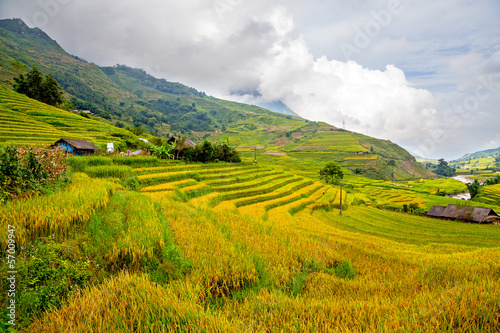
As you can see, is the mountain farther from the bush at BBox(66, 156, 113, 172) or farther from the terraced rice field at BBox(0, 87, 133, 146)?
the bush at BBox(66, 156, 113, 172)

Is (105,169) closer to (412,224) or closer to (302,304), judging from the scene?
(302,304)

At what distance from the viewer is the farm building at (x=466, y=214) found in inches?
1176

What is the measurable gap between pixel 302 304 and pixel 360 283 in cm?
148

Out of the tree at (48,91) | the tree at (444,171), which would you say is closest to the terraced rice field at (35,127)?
the tree at (48,91)

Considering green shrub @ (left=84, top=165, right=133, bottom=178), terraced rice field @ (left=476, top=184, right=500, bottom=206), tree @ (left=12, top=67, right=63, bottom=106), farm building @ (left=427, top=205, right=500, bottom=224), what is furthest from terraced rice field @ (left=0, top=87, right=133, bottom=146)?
terraced rice field @ (left=476, top=184, right=500, bottom=206)

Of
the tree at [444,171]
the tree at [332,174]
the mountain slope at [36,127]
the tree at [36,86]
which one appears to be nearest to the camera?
the mountain slope at [36,127]

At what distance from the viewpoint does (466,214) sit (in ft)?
105

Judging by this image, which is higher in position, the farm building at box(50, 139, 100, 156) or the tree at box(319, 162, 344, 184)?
the farm building at box(50, 139, 100, 156)

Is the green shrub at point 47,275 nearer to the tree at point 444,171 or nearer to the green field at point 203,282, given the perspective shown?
the green field at point 203,282

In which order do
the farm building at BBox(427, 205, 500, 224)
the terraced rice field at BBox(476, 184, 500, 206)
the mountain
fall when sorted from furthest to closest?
the mountain, the terraced rice field at BBox(476, 184, 500, 206), the farm building at BBox(427, 205, 500, 224)

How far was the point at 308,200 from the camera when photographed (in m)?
27.1

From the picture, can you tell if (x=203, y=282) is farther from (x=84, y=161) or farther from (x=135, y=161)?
(x=135, y=161)

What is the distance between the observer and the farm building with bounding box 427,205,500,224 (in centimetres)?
2988

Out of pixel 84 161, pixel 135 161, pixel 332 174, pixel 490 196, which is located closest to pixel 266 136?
pixel 332 174
